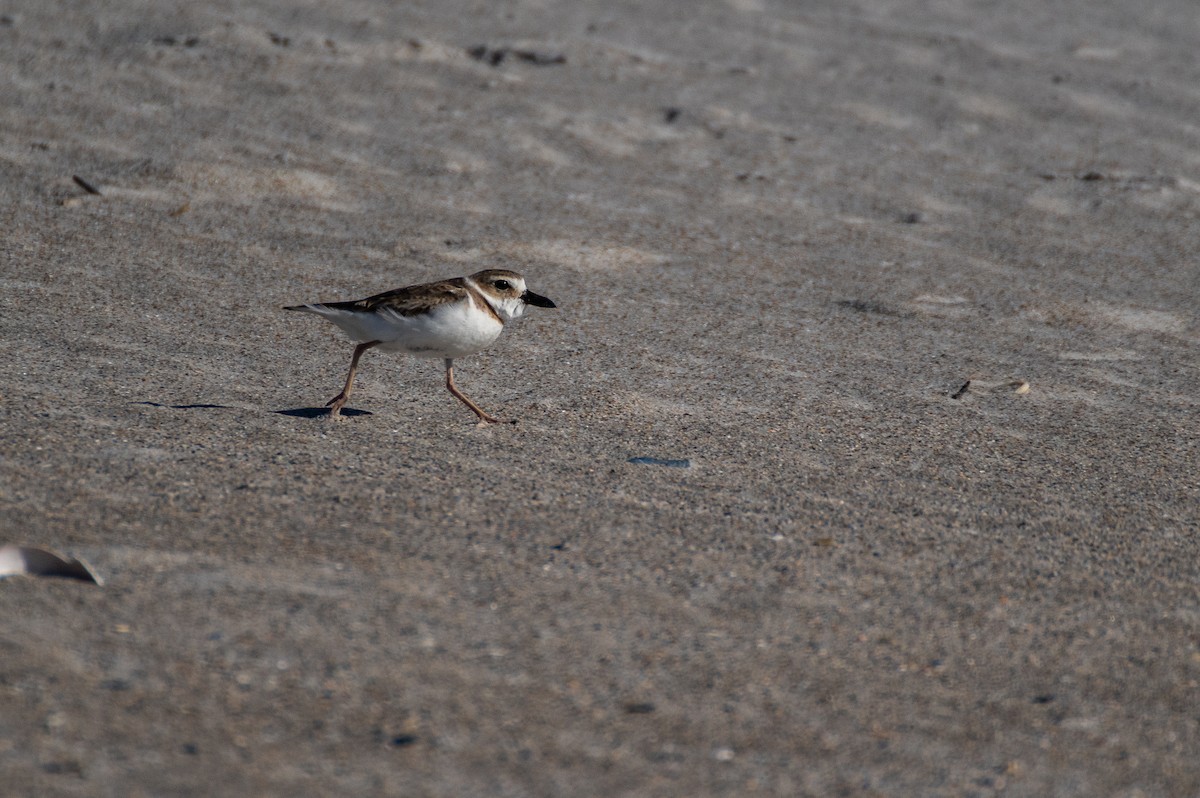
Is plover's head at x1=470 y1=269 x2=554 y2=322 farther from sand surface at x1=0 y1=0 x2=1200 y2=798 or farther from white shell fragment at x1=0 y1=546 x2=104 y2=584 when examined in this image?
white shell fragment at x1=0 y1=546 x2=104 y2=584

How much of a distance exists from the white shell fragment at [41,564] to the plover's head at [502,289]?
201cm

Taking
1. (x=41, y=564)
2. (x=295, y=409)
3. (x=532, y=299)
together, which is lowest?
(x=295, y=409)

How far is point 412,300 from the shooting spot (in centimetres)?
426

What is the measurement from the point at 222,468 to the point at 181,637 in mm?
1024

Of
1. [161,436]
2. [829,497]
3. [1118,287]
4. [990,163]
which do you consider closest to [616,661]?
[829,497]

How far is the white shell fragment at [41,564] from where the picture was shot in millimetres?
2926

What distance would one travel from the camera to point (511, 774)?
7.86 feet

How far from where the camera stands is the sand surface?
2.60 m

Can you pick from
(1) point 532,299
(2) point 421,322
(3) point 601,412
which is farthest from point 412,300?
(3) point 601,412

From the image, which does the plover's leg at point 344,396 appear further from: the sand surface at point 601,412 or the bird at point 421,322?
the sand surface at point 601,412

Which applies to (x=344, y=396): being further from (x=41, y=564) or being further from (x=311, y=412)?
(x=41, y=564)

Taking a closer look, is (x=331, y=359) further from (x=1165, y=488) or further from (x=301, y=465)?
(x=1165, y=488)

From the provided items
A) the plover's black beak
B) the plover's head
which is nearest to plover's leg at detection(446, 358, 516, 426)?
the plover's head

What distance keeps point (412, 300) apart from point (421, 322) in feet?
0.30
